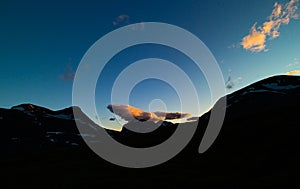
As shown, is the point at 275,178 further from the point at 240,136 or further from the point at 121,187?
the point at 240,136

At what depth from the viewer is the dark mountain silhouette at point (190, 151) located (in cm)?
2517

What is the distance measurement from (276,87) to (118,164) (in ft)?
505

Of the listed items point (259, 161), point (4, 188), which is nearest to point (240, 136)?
point (259, 161)

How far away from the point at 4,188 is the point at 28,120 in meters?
162

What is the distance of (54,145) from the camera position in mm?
125375

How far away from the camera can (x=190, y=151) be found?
171 ft

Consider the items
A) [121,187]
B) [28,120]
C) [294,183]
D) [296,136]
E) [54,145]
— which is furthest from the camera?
[28,120]

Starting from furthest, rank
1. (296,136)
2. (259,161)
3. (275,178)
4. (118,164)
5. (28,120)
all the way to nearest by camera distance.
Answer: (28,120) → (118,164) → (296,136) → (259,161) → (275,178)

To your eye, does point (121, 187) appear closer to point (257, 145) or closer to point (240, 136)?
point (257, 145)

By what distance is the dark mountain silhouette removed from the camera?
25.2 meters

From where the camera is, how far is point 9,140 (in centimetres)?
12975

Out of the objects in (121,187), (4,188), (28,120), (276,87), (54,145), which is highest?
(28,120)

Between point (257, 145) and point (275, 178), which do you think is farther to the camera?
point (257, 145)

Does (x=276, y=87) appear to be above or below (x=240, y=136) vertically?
above
